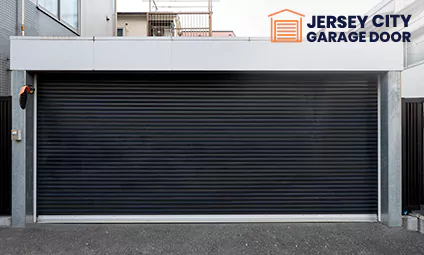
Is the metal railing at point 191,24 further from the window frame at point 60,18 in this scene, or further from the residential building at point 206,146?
the residential building at point 206,146

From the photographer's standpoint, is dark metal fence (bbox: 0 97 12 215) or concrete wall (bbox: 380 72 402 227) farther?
dark metal fence (bbox: 0 97 12 215)

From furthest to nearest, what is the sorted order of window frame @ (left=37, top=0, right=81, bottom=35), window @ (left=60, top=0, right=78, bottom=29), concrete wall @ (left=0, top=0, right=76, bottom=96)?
window @ (left=60, top=0, right=78, bottom=29) → window frame @ (left=37, top=0, right=81, bottom=35) → concrete wall @ (left=0, top=0, right=76, bottom=96)

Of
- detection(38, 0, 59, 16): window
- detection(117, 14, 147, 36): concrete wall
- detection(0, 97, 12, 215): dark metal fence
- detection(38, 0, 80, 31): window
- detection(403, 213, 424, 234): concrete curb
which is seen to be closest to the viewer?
detection(403, 213, 424, 234): concrete curb

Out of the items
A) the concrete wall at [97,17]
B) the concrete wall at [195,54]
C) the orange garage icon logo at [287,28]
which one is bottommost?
the concrete wall at [195,54]

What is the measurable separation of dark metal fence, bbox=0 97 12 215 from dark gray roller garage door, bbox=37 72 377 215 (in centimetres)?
54

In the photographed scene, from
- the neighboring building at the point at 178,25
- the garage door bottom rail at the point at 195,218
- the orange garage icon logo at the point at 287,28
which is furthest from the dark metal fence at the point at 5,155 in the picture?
the orange garage icon logo at the point at 287,28

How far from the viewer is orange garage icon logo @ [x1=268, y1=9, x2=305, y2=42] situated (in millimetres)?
5108

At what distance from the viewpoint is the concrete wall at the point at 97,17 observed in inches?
357

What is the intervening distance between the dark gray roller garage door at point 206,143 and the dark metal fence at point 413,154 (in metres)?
0.61

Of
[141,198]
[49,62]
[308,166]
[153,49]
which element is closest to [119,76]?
[153,49]

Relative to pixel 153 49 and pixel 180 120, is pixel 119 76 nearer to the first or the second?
pixel 153 49

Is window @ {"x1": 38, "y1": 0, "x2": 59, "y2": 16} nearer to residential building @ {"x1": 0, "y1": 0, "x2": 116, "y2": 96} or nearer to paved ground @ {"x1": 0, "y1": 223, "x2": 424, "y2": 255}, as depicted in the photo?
residential building @ {"x1": 0, "y1": 0, "x2": 116, "y2": 96}

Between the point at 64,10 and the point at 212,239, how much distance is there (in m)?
8.27

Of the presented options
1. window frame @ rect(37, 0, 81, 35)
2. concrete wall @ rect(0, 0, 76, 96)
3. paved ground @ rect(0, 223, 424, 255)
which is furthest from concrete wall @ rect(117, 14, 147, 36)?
paved ground @ rect(0, 223, 424, 255)
